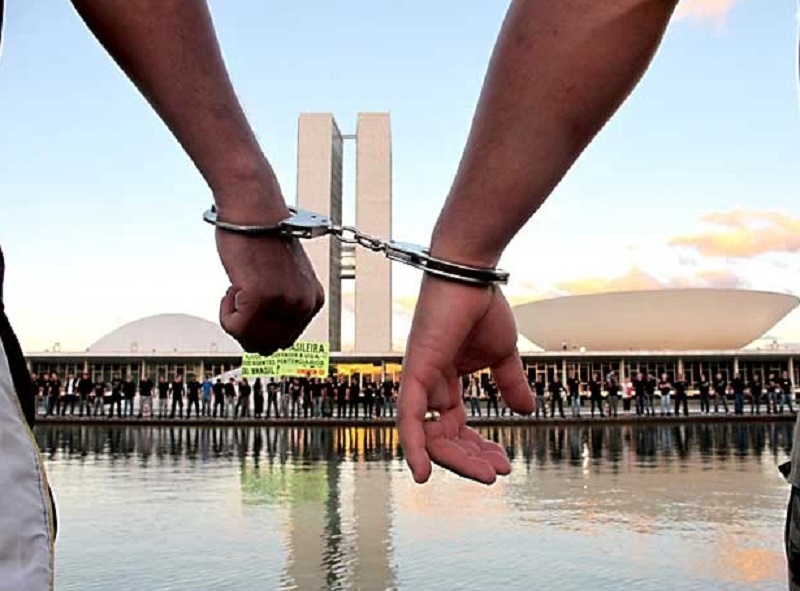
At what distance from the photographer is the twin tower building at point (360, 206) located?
50625 mm

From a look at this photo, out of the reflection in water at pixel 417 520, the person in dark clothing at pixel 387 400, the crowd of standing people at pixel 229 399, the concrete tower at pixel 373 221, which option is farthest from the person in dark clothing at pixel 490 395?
the concrete tower at pixel 373 221

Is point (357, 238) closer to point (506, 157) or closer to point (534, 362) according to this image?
point (506, 157)

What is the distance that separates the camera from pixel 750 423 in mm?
20484

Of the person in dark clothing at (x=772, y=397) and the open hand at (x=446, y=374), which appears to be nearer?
the open hand at (x=446, y=374)

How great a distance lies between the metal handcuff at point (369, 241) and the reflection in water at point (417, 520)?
3003 mm

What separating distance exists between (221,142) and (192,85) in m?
0.08

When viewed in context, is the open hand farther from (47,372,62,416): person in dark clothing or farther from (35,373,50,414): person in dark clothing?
(35,373,50,414): person in dark clothing

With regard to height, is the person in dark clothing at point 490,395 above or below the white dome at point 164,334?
below

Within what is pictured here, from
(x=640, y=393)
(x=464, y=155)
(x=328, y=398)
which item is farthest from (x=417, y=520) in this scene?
(x=640, y=393)

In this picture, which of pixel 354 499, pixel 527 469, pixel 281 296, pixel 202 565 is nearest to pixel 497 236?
pixel 281 296

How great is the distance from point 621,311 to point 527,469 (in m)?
53.8

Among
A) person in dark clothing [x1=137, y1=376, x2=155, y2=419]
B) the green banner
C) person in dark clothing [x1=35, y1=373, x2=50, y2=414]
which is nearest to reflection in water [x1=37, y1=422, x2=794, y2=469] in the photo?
person in dark clothing [x1=137, y1=376, x2=155, y2=419]

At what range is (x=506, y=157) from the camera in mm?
980

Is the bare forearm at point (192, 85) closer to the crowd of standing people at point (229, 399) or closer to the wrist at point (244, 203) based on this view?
the wrist at point (244, 203)
